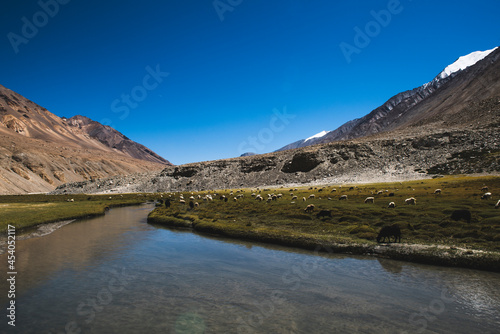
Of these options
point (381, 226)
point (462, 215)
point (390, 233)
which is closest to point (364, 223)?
point (381, 226)

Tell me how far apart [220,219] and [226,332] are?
2730cm

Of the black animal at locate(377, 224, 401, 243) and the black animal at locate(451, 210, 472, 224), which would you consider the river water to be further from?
the black animal at locate(451, 210, 472, 224)

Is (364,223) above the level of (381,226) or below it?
above

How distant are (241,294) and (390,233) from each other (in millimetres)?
15174

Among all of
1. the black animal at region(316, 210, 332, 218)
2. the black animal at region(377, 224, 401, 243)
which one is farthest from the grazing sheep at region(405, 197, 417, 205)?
the black animal at region(377, 224, 401, 243)

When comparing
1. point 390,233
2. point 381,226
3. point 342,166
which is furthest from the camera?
point 342,166

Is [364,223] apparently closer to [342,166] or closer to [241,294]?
[241,294]

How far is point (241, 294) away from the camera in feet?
53.3

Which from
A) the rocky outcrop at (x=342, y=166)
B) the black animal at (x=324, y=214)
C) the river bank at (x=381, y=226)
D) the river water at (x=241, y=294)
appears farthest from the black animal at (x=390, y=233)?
the rocky outcrop at (x=342, y=166)

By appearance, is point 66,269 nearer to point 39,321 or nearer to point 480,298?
point 39,321

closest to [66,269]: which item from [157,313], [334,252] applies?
[157,313]

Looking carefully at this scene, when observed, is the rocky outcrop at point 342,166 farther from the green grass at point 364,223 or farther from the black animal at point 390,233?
the black animal at point 390,233

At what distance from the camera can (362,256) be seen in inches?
919

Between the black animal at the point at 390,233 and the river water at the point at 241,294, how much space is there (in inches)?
127
